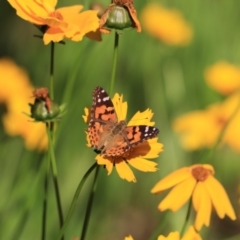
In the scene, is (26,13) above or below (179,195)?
above

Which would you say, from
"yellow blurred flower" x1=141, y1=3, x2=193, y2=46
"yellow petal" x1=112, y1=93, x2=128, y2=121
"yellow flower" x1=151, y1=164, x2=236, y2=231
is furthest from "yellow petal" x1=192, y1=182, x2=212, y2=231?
"yellow blurred flower" x1=141, y1=3, x2=193, y2=46

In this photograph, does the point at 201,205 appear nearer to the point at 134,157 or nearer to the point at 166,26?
the point at 134,157

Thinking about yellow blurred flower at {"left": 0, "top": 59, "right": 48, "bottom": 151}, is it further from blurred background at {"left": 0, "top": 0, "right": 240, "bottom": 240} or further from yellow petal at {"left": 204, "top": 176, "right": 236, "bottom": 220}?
yellow petal at {"left": 204, "top": 176, "right": 236, "bottom": 220}

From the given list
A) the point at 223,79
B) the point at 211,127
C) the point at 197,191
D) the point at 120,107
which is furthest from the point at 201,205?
the point at 223,79

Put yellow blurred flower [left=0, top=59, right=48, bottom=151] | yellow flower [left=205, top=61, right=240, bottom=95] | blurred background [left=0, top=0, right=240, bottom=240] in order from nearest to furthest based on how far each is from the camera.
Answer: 1. yellow blurred flower [left=0, top=59, right=48, bottom=151]
2. blurred background [left=0, top=0, right=240, bottom=240]
3. yellow flower [left=205, top=61, right=240, bottom=95]

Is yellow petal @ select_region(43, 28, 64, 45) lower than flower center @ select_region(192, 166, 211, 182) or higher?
higher

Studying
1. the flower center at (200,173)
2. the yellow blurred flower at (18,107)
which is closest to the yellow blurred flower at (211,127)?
the yellow blurred flower at (18,107)
